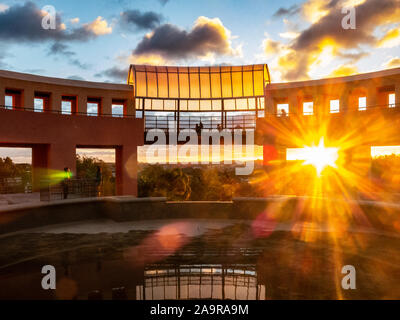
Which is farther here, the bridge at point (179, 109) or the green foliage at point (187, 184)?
the green foliage at point (187, 184)

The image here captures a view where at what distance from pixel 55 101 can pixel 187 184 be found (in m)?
14.4

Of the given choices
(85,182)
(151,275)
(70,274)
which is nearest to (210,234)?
(151,275)

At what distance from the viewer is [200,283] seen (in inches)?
310

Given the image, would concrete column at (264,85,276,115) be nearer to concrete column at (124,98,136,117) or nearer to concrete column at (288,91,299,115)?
concrete column at (288,91,299,115)

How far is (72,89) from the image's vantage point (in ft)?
83.8

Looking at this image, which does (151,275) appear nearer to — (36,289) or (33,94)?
(36,289)

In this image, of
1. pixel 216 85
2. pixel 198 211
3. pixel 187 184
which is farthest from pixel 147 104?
pixel 198 211

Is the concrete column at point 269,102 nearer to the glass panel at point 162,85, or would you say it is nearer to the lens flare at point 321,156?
the lens flare at point 321,156

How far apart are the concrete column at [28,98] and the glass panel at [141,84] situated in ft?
25.9

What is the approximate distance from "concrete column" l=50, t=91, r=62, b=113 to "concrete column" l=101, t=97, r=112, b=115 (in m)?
3.09

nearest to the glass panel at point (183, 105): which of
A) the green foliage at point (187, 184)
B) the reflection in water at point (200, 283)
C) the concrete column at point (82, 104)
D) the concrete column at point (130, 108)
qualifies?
the concrete column at point (130, 108)

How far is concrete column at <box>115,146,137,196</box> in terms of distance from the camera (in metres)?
25.8

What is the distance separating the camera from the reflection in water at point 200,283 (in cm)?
718
